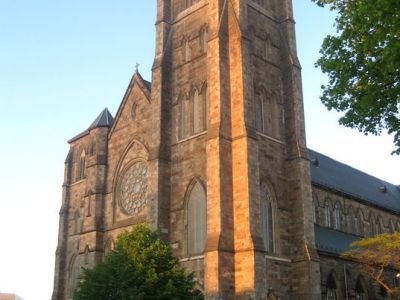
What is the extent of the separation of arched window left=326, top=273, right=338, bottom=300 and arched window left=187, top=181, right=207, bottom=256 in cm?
880

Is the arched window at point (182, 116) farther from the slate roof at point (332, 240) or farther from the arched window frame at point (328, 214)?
the arched window frame at point (328, 214)

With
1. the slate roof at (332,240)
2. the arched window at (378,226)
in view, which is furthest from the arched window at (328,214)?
the arched window at (378,226)

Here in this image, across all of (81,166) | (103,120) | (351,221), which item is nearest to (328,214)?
(351,221)

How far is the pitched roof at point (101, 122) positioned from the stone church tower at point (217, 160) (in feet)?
2.70

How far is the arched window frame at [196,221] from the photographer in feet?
87.8

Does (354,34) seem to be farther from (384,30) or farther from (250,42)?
(250,42)

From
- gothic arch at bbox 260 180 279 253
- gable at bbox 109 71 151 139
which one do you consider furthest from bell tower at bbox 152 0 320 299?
gable at bbox 109 71 151 139

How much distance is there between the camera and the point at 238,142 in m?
26.0

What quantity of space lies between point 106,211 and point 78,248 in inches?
143

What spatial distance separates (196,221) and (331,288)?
960 centimetres

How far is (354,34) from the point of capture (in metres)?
15.0

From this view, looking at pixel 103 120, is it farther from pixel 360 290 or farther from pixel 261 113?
pixel 360 290

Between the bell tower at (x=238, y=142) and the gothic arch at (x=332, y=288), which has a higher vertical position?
the bell tower at (x=238, y=142)

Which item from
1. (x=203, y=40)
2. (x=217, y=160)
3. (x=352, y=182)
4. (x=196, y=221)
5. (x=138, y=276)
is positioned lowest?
(x=138, y=276)
